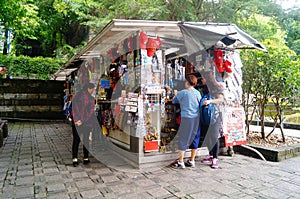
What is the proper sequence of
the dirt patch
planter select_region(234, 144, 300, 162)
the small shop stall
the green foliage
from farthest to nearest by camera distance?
1. the dirt patch
2. the green foliage
3. planter select_region(234, 144, 300, 162)
4. the small shop stall

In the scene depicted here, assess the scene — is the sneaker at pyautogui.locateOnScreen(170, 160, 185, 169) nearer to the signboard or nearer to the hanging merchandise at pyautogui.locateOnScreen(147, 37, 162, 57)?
the signboard

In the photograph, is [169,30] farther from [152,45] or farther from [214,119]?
[214,119]

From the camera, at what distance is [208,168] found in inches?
162

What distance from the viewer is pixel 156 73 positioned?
4.23 m

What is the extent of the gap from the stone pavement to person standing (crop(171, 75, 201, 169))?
291 mm

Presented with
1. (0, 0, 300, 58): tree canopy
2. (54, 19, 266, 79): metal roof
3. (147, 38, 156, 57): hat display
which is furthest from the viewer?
(0, 0, 300, 58): tree canopy

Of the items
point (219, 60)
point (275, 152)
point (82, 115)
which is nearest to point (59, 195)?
point (82, 115)

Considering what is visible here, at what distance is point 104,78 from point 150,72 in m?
1.83

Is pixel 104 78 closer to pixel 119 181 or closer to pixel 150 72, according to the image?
pixel 150 72

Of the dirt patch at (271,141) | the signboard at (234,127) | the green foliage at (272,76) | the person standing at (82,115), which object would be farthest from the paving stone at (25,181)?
the green foliage at (272,76)

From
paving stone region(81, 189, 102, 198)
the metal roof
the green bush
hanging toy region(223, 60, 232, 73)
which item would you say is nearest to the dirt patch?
hanging toy region(223, 60, 232, 73)

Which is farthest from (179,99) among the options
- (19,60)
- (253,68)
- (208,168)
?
(19,60)

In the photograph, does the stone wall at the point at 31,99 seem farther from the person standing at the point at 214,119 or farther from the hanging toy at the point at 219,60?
the hanging toy at the point at 219,60

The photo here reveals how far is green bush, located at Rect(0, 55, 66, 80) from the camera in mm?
10820
